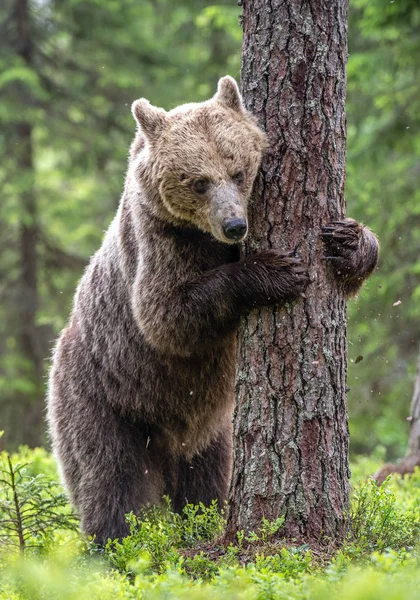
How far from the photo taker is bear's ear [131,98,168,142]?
529 cm

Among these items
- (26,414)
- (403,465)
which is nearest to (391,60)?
(403,465)

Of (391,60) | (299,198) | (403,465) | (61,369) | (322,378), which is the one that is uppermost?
(391,60)

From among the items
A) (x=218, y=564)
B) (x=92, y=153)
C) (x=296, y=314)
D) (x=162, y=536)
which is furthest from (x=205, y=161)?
(x=92, y=153)

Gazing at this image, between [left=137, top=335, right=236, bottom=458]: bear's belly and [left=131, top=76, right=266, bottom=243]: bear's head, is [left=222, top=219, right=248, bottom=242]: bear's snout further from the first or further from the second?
[left=137, top=335, right=236, bottom=458]: bear's belly

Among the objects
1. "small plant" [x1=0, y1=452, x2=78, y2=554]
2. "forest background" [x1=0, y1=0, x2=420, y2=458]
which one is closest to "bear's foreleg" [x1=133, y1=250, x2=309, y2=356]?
"small plant" [x1=0, y1=452, x2=78, y2=554]

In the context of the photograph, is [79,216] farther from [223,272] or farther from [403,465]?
[223,272]

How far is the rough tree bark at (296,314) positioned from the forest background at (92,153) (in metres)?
7.11

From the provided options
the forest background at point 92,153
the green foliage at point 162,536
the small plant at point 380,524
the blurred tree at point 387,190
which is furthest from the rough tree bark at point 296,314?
the forest background at point 92,153

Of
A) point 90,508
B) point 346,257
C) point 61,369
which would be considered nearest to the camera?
point 346,257

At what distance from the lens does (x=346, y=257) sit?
4941 mm

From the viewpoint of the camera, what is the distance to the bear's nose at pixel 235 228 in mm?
4641

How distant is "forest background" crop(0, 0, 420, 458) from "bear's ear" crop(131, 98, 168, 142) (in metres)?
6.99

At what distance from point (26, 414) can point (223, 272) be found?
11846 millimetres

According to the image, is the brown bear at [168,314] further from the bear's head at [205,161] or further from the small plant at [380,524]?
the small plant at [380,524]
